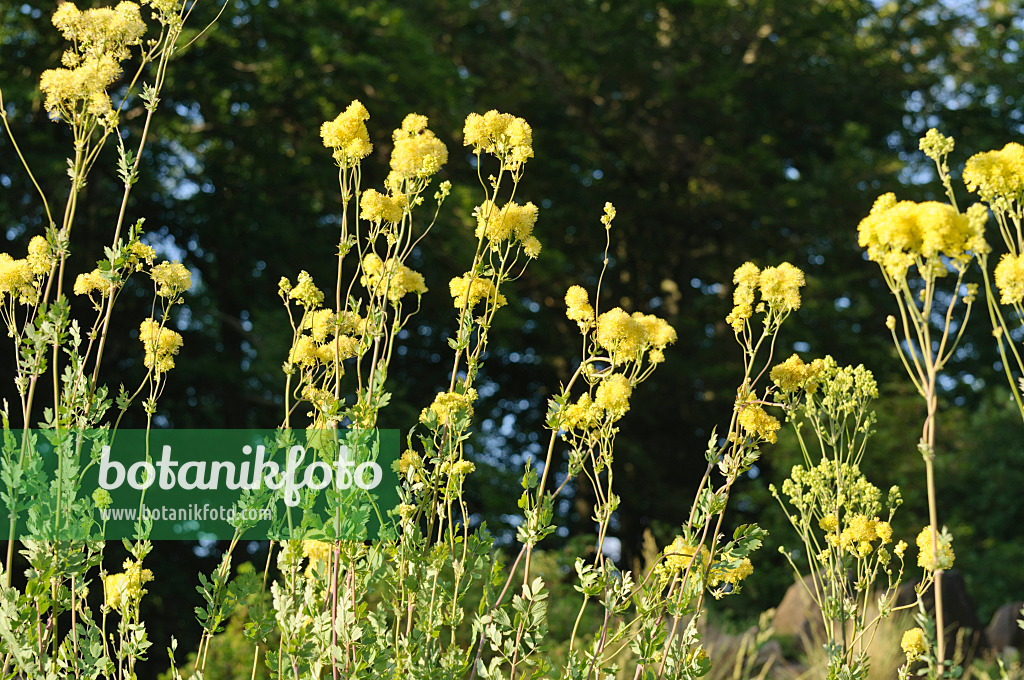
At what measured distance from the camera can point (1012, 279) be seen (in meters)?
1.48

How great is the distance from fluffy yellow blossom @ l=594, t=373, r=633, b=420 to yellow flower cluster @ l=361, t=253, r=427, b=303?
406mm

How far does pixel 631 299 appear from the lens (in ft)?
38.8

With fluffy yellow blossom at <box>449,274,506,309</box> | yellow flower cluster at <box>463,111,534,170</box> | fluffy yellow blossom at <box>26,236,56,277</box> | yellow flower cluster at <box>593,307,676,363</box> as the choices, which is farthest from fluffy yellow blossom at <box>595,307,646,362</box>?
fluffy yellow blossom at <box>26,236,56,277</box>

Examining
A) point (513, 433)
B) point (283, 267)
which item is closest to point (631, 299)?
point (513, 433)

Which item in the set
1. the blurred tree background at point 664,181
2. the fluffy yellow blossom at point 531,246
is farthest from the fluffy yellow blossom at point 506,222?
the blurred tree background at point 664,181

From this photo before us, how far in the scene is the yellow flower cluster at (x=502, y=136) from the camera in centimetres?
185

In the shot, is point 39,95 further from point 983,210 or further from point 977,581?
point 977,581

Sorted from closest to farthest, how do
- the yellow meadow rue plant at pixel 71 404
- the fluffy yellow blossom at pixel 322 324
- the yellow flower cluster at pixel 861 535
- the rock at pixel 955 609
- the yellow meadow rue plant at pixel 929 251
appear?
the yellow meadow rue plant at pixel 929 251
the yellow meadow rue plant at pixel 71 404
the fluffy yellow blossom at pixel 322 324
the yellow flower cluster at pixel 861 535
the rock at pixel 955 609

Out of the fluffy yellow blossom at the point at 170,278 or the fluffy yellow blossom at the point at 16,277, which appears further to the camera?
the fluffy yellow blossom at the point at 170,278

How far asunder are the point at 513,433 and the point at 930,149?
32.1 ft

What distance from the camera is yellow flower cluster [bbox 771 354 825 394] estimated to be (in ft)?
5.98

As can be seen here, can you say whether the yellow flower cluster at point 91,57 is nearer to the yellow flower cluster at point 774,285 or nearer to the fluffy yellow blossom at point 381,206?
the fluffy yellow blossom at point 381,206

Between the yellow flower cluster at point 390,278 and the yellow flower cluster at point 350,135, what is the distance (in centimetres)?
21

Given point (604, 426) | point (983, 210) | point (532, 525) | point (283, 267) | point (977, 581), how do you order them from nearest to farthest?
point (983, 210)
point (532, 525)
point (604, 426)
point (283, 267)
point (977, 581)
